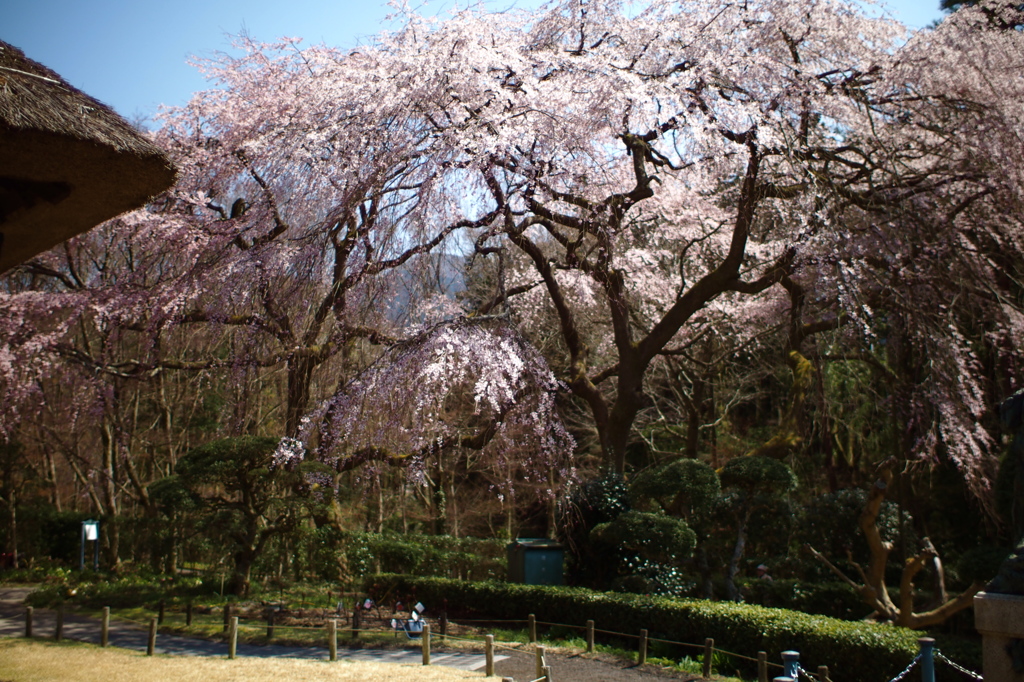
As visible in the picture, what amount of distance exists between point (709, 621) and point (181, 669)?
5.08 metres

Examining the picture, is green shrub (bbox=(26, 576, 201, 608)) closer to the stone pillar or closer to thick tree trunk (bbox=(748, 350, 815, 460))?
thick tree trunk (bbox=(748, 350, 815, 460))

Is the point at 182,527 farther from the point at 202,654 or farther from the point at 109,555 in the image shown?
the point at 109,555

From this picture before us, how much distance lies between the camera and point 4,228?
14.8 feet

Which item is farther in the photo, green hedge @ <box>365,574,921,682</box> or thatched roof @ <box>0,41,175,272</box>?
green hedge @ <box>365,574,921,682</box>

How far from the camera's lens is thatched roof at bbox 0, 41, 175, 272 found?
12.8 feet

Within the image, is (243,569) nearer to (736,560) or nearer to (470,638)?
(470,638)

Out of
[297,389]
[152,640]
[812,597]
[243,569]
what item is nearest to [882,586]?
[812,597]

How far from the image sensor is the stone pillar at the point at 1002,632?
324cm

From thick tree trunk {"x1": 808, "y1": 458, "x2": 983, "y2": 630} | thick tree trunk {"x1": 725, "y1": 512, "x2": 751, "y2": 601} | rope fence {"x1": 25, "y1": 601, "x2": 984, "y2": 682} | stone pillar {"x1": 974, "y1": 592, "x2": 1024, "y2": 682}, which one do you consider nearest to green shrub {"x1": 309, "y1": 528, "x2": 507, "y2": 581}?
rope fence {"x1": 25, "y1": 601, "x2": 984, "y2": 682}

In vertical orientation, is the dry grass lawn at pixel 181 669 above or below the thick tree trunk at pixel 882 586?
below

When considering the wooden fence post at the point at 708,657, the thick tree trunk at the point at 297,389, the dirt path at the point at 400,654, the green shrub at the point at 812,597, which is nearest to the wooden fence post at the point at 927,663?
the wooden fence post at the point at 708,657

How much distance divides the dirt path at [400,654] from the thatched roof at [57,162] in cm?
490

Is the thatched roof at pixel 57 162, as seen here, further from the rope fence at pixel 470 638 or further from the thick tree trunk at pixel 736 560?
the thick tree trunk at pixel 736 560

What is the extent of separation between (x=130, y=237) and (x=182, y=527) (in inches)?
159
